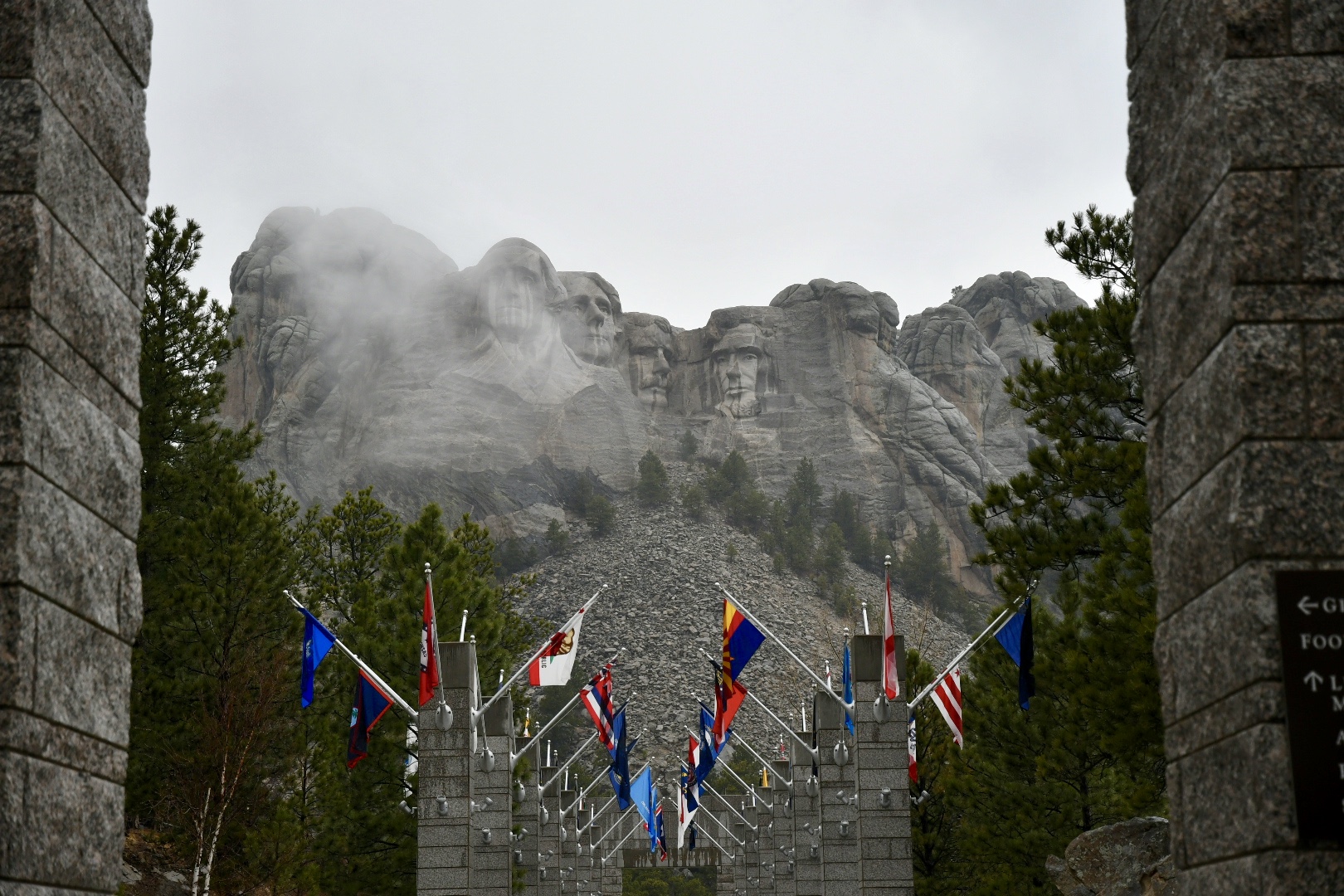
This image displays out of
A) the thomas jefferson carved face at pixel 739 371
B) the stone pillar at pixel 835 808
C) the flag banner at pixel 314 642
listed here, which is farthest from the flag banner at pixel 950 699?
the thomas jefferson carved face at pixel 739 371

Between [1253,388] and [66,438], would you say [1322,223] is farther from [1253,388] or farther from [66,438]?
[66,438]

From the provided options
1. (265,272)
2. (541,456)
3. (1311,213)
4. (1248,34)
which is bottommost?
(1311,213)

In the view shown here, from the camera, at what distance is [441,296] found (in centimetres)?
15350

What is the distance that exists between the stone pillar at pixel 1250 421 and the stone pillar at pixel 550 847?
103 ft

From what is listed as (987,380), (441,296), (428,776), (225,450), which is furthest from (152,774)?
(987,380)

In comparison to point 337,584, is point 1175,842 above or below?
below

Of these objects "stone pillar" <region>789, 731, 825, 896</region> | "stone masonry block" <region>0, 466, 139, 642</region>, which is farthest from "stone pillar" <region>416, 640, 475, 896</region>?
"stone masonry block" <region>0, 466, 139, 642</region>

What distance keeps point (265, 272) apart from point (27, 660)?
526 ft

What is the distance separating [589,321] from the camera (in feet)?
528

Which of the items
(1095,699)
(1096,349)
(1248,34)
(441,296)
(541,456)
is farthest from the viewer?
(441,296)

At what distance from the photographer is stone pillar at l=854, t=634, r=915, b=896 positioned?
22.5 metres

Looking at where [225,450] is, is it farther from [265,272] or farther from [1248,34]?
[265,272]

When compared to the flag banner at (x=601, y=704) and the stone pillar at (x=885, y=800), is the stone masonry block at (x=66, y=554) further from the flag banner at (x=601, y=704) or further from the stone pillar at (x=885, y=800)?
the flag banner at (x=601, y=704)

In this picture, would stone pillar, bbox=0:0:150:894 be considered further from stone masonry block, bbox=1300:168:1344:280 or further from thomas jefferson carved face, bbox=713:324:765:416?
thomas jefferson carved face, bbox=713:324:765:416
